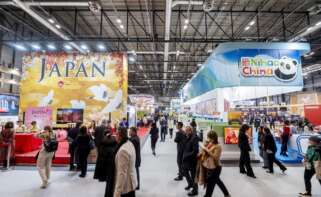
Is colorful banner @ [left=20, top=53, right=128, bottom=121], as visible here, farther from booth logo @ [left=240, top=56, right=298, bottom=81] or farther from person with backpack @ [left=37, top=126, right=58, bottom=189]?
booth logo @ [left=240, top=56, right=298, bottom=81]

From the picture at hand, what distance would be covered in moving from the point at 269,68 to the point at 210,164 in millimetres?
5716

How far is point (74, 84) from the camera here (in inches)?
379

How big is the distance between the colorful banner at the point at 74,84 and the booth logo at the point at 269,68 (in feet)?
18.9

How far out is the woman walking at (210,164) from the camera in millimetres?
3229

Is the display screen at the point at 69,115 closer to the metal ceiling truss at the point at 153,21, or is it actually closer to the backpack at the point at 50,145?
the metal ceiling truss at the point at 153,21

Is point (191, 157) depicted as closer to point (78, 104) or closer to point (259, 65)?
point (259, 65)

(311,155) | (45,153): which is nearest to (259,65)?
(311,155)

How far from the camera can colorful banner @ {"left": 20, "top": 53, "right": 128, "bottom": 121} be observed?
9.55m

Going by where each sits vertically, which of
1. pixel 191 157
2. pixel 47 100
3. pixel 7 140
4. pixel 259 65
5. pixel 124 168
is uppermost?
pixel 259 65

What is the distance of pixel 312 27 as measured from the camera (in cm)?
787

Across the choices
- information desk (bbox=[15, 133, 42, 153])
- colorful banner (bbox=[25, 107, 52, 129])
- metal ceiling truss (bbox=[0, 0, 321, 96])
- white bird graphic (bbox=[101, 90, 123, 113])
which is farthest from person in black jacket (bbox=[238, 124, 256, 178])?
colorful banner (bbox=[25, 107, 52, 129])

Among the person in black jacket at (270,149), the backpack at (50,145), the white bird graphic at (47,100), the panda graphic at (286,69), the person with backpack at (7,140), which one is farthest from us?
the white bird graphic at (47,100)

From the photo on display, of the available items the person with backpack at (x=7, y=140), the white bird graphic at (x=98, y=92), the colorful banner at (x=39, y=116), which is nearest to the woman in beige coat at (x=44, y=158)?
the person with backpack at (x=7, y=140)

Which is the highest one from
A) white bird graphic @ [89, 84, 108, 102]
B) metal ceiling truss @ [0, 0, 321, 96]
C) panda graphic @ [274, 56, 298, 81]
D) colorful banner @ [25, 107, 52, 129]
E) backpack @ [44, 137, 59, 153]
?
metal ceiling truss @ [0, 0, 321, 96]
